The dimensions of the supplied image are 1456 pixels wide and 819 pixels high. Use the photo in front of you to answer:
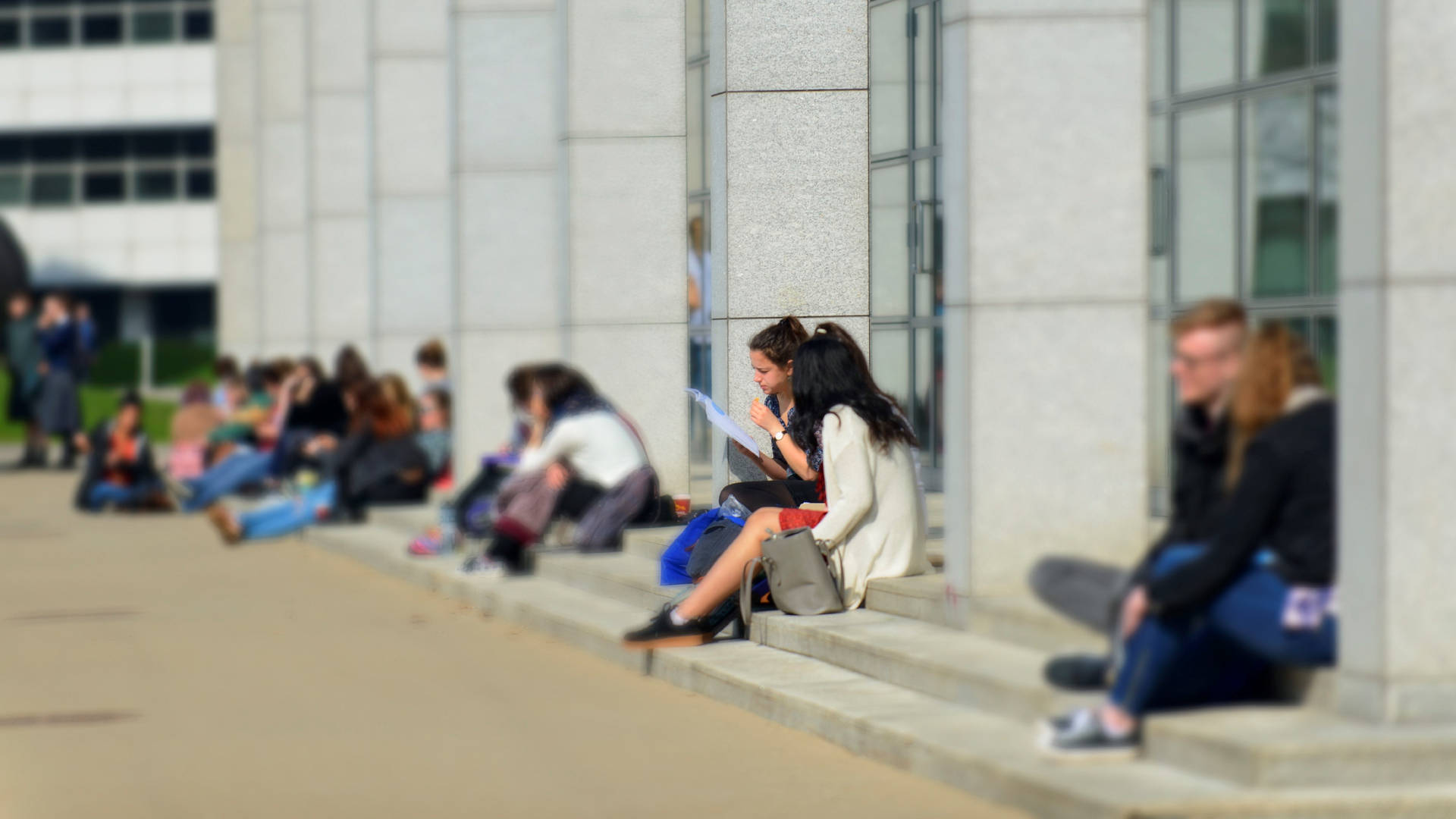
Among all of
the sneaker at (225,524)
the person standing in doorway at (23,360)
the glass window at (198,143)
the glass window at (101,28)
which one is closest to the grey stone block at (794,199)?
the sneaker at (225,524)

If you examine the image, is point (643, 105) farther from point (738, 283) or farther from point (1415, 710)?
point (1415, 710)

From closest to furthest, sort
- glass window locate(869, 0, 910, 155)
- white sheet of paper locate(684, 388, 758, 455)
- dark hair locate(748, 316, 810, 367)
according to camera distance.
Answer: dark hair locate(748, 316, 810, 367), white sheet of paper locate(684, 388, 758, 455), glass window locate(869, 0, 910, 155)

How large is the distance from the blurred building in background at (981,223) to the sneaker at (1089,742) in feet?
2.09

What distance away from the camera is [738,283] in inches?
461

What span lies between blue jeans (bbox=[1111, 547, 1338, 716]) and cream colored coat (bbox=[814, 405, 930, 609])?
275cm

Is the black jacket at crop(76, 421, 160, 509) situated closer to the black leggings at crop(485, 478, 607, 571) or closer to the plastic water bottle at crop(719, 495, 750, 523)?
the black leggings at crop(485, 478, 607, 571)

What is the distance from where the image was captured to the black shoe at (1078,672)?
650 cm

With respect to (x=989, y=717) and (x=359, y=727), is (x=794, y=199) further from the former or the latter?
(x=989, y=717)

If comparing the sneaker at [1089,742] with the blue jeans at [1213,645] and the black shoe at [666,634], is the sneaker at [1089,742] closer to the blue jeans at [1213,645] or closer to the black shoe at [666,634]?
the blue jeans at [1213,645]

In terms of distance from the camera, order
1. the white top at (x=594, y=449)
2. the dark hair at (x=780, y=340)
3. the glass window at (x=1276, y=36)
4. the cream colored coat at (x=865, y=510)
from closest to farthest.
→ the cream colored coat at (x=865, y=510) → the dark hair at (x=780, y=340) → the glass window at (x=1276, y=36) → the white top at (x=594, y=449)

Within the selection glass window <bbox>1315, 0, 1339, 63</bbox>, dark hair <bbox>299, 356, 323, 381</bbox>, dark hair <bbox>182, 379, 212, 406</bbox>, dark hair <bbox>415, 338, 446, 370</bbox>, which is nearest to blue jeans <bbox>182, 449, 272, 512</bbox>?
dark hair <bbox>182, 379, 212, 406</bbox>

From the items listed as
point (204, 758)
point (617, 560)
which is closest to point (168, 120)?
point (617, 560)

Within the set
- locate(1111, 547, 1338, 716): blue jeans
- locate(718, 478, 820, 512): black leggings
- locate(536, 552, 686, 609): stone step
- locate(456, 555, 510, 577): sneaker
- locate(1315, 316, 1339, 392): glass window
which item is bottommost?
locate(456, 555, 510, 577): sneaker

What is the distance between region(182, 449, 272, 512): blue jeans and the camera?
782 inches
